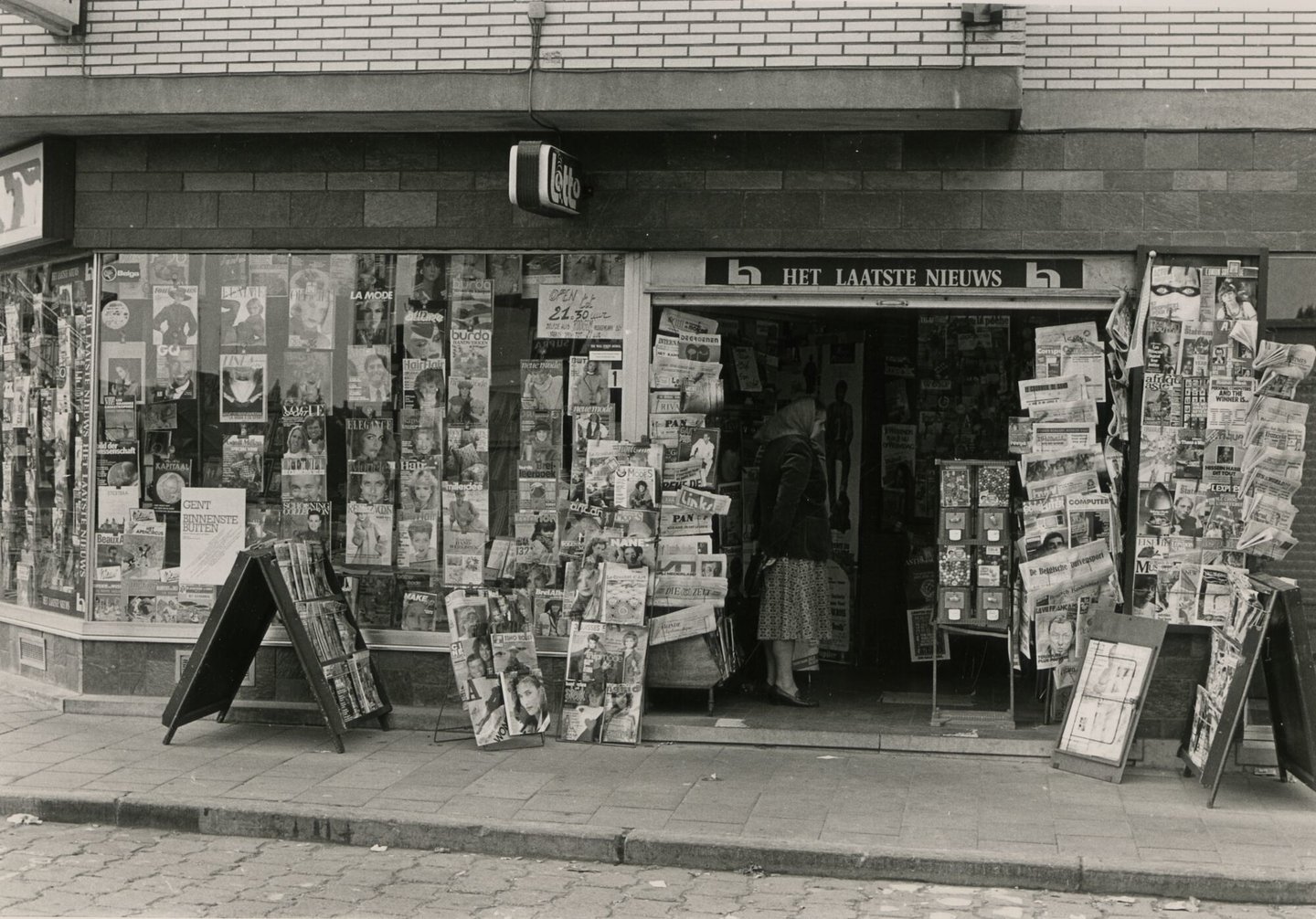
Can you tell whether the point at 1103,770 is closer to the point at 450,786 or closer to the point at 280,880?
Result: the point at 450,786

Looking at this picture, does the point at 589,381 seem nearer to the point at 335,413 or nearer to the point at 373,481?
the point at 373,481

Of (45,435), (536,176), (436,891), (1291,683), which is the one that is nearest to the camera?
(436,891)

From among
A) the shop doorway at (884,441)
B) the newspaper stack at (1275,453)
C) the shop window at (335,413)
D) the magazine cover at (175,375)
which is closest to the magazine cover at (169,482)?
the shop window at (335,413)

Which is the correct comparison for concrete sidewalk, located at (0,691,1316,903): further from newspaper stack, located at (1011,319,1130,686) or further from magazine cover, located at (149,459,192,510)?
magazine cover, located at (149,459,192,510)

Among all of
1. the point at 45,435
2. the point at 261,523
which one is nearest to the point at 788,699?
the point at 261,523

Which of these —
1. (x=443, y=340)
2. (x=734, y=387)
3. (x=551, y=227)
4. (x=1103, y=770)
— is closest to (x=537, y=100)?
(x=551, y=227)

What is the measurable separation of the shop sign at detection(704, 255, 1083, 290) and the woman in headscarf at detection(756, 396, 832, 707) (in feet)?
3.77

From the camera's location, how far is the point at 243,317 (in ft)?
29.8

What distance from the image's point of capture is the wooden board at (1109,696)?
24.1ft

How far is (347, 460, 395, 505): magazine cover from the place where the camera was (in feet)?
29.3

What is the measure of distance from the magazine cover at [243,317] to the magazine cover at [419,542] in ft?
5.15

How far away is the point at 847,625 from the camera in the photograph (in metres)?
10.2

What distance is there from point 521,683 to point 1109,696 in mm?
3385

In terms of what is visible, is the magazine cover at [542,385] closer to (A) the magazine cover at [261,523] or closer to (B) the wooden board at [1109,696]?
(A) the magazine cover at [261,523]
